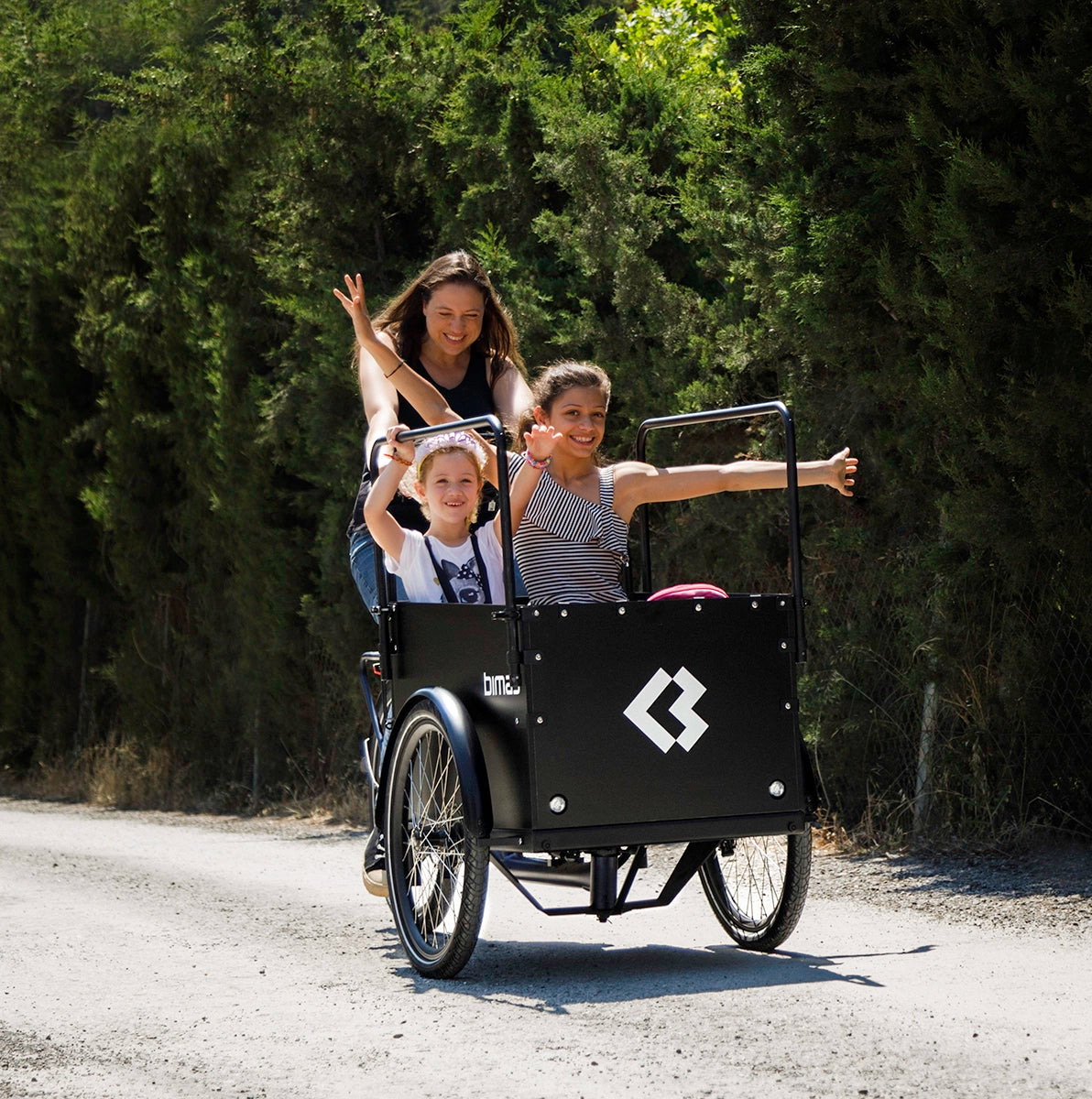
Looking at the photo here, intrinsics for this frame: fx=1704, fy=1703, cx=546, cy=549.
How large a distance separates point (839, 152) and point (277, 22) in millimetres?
5509

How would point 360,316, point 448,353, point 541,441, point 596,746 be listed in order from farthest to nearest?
point 448,353
point 360,316
point 541,441
point 596,746

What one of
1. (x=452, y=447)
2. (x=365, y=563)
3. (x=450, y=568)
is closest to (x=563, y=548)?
(x=450, y=568)

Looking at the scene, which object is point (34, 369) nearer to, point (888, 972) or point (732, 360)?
point (732, 360)

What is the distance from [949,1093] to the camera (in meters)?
3.84

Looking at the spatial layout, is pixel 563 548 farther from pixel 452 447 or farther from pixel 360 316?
pixel 360 316

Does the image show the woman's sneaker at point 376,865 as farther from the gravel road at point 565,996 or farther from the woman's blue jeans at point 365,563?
the woman's blue jeans at point 365,563

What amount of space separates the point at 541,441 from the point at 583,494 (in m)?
0.47

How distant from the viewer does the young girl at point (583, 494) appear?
5754 millimetres

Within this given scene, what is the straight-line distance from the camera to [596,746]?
504cm

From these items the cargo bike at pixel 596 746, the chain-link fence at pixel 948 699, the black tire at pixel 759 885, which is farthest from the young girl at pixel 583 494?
the chain-link fence at pixel 948 699

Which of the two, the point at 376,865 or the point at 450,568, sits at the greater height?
the point at 450,568

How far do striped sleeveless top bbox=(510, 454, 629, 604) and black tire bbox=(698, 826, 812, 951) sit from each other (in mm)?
976

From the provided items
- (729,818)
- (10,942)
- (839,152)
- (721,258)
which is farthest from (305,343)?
(729,818)

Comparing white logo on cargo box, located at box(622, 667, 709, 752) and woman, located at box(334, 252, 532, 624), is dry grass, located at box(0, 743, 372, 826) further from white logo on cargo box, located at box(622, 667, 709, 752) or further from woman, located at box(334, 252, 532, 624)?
white logo on cargo box, located at box(622, 667, 709, 752)
